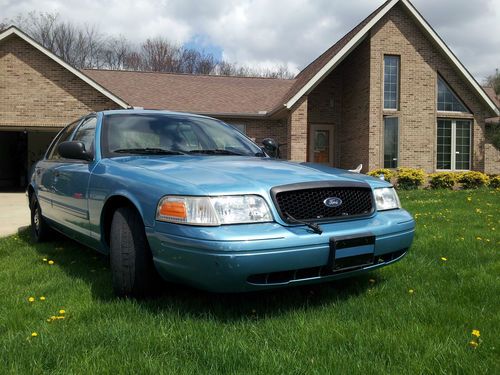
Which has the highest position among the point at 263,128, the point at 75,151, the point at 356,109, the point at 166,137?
the point at 356,109

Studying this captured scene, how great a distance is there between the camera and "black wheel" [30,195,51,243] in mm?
5716

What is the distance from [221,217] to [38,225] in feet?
13.0

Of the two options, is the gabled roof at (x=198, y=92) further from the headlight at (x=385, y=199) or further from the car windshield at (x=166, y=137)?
the headlight at (x=385, y=199)

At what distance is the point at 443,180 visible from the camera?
15.0m

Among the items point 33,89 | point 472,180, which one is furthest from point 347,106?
point 33,89

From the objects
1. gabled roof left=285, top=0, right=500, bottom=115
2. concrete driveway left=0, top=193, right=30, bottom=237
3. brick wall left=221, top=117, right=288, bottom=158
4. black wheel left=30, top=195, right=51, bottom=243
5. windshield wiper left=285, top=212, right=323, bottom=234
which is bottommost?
concrete driveway left=0, top=193, right=30, bottom=237

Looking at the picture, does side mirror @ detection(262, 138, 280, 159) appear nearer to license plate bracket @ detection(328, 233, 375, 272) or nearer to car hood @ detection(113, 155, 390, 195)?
car hood @ detection(113, 155, 390, 195)

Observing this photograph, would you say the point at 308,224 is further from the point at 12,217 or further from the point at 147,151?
the point at 12,217

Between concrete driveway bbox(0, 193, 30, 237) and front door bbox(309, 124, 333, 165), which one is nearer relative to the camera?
concrete driveway bbox(0, 193, 30, 237)

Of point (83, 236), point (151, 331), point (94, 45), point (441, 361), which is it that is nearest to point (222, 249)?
point (151, 331)

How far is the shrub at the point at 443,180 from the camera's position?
1497 centimetres

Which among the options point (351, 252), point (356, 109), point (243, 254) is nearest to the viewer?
point (243, 254)

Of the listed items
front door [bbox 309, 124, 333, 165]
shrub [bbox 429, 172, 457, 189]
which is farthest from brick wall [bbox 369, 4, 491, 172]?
front door [bbox 309, 124, 333, 165]

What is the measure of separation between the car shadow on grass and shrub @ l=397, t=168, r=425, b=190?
11.3 metres
